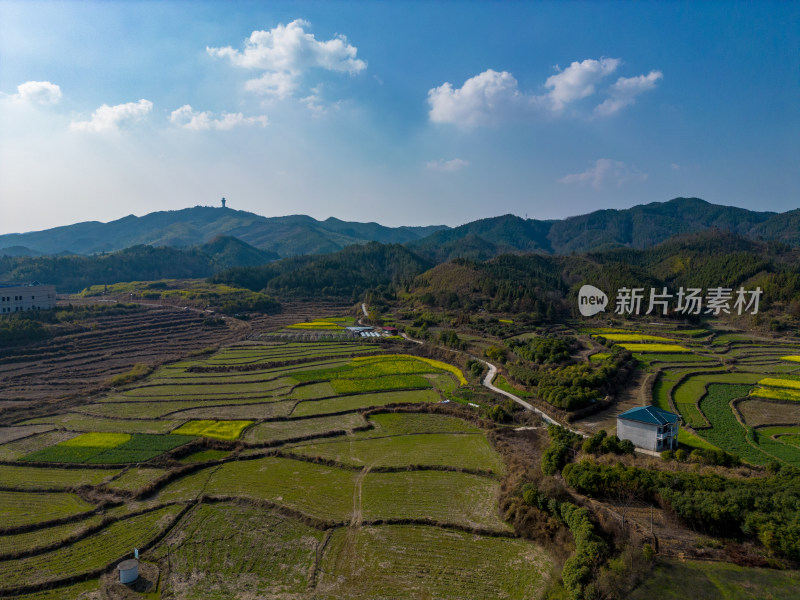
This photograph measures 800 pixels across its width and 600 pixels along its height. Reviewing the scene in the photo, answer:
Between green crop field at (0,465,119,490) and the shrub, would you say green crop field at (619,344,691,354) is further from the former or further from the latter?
the shrub

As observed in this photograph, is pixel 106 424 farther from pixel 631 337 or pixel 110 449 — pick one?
pixel 631 337

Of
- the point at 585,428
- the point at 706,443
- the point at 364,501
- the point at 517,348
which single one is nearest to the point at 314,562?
the point at 364,501

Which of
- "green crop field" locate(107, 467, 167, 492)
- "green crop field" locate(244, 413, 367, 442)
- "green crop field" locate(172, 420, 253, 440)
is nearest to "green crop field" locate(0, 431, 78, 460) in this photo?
"green crop field" locate(172, 420, 253, 440)

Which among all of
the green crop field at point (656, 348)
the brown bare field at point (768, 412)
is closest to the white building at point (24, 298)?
the green crop field at point (656, 348)

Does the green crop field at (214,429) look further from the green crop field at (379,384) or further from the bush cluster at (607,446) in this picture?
the bush cluster at (607,446)

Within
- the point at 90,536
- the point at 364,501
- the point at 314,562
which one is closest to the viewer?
the point at 314,562

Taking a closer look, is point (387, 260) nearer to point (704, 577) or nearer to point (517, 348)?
point (517, 348)

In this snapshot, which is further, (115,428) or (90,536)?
(115,428)
